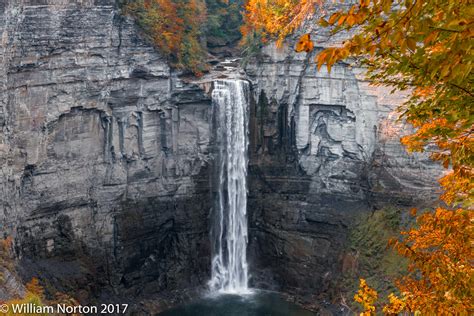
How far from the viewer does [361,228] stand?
32.6 metres

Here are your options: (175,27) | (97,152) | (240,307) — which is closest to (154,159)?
(97,152)

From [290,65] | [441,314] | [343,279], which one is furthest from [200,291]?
[441,314]

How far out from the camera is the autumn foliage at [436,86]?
15.6 ft

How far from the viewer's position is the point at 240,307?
3128 centimetres

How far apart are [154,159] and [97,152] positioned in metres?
3.50

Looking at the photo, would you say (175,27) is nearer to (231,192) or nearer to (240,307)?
(231,192)

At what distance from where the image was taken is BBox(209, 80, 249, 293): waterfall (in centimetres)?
3475

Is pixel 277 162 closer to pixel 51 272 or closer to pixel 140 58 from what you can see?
pixel 140 58

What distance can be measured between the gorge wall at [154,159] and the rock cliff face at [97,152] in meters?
→ 0.06

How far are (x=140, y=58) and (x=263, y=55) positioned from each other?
7.52 metres

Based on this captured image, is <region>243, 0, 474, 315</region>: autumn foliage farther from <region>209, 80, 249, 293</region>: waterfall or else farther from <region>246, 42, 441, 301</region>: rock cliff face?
<region>209, 80, 249, 293</region>: waterfall

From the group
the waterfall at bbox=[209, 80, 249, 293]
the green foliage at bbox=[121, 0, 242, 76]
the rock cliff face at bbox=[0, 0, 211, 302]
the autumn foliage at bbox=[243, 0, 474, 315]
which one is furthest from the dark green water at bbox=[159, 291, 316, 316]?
the autumn foliage at bbox=[243, 0, 474, 315]

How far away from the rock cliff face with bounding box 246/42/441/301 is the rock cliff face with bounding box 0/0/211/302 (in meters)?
3.67

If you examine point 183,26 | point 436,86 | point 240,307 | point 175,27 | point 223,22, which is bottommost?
point 240,307
